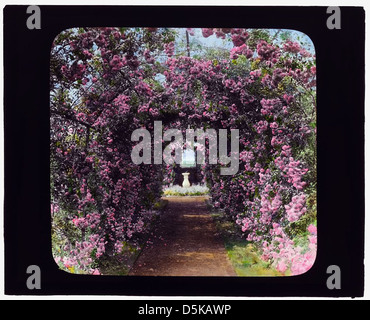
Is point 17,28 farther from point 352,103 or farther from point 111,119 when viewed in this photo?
point 352,103

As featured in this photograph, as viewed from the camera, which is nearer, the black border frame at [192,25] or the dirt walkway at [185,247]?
the black border frame at [192,25]

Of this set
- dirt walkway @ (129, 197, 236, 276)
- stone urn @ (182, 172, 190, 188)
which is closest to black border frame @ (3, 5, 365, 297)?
dirt walkway @ (129, 197, 236, 276)

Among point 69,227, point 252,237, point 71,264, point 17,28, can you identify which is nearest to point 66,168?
point 69,227

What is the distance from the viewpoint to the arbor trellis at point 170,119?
3.48 metres

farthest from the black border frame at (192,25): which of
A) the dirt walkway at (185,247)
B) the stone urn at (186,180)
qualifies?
the stone urn at (186,180)

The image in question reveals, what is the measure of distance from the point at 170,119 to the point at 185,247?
4.31 feet

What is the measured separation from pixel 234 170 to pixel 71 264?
186cm

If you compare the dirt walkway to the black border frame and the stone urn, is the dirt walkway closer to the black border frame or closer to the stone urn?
the black border frame

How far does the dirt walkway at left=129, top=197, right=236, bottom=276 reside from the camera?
3.54 m

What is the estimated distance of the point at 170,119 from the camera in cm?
373

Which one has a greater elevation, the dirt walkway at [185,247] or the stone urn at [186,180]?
the stone urn at [186,180]

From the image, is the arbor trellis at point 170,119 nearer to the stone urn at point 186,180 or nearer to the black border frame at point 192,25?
the black border frame at point 192,25

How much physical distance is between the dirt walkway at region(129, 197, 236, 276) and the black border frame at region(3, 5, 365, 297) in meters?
0.11

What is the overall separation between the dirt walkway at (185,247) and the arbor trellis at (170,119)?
32cm
